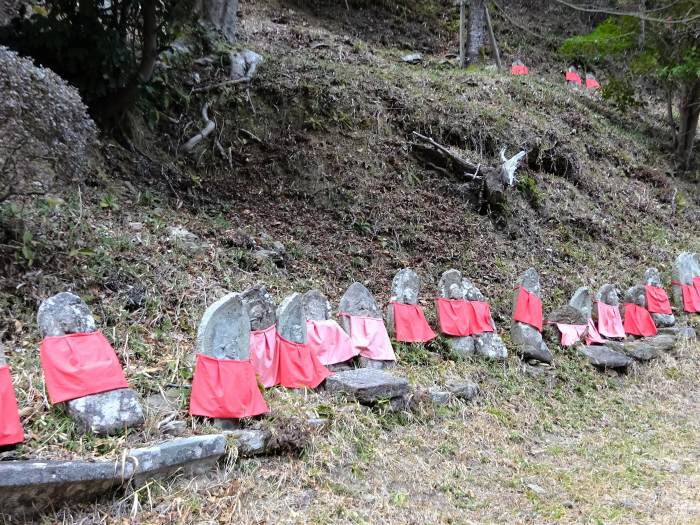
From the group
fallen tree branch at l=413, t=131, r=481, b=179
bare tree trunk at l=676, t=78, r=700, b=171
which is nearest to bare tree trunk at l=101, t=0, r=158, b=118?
fallen tree branch at l=413, t=131, r=481, b=179

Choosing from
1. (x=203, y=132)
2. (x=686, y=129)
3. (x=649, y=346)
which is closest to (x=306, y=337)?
(x=203, y=132)

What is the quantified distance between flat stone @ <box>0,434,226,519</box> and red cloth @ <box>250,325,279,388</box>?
84 cm

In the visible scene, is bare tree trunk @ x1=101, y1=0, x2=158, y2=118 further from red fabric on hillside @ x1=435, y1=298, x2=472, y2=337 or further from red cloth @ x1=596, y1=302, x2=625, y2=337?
red cloth @ x1=596, y1=302, x2=625, y2=337

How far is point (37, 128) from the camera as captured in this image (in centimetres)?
385

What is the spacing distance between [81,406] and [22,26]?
4.32 meters

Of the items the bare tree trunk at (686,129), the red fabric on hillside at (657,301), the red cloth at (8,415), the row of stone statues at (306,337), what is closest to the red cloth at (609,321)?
the row of stone statues at (306,337)

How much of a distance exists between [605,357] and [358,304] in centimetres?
268

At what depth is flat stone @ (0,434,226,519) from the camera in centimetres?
241

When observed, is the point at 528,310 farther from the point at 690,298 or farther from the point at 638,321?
the point at 690,298

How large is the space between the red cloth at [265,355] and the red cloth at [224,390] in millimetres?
303

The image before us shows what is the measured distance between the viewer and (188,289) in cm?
454

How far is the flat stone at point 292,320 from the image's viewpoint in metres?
4.20

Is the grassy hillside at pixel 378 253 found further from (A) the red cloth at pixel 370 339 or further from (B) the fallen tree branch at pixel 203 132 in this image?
(A) the red cloth at pixel 370 339

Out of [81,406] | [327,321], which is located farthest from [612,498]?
[81,406]
